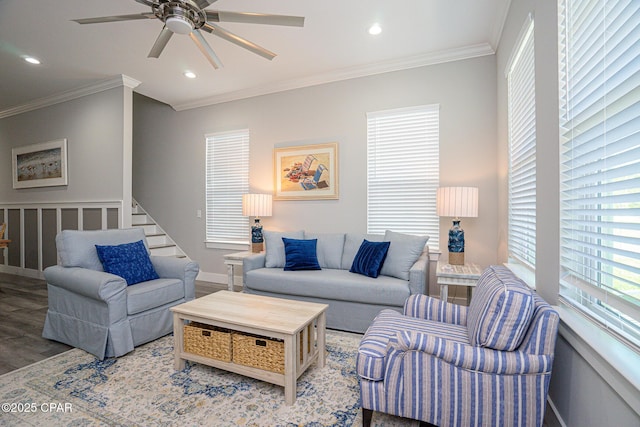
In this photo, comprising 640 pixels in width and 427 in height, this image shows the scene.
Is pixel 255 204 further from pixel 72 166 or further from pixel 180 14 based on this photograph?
pixel 72 166

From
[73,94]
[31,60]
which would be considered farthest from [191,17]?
→ [73,94]

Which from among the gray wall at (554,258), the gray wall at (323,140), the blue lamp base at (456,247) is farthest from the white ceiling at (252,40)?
the blue lamp base at (456,247)

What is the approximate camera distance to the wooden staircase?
5.01m

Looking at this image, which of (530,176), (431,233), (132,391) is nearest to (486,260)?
(431,233)

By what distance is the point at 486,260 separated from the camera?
3.36 m

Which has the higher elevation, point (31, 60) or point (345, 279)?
point (31, 60)

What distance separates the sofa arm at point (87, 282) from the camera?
2.33 metres

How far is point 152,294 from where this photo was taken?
104 inches

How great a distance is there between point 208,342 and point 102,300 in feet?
3.08

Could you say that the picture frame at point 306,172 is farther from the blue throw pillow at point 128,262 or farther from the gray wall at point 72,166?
the gray wall at point 72,166

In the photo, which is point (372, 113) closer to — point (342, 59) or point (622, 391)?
point (342, 59)

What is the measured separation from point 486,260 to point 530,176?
152cm

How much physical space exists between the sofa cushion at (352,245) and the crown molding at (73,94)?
3.63 m

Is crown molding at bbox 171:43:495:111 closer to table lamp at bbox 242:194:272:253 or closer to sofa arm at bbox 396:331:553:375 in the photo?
table lamp at bbox 242:194:272:253
